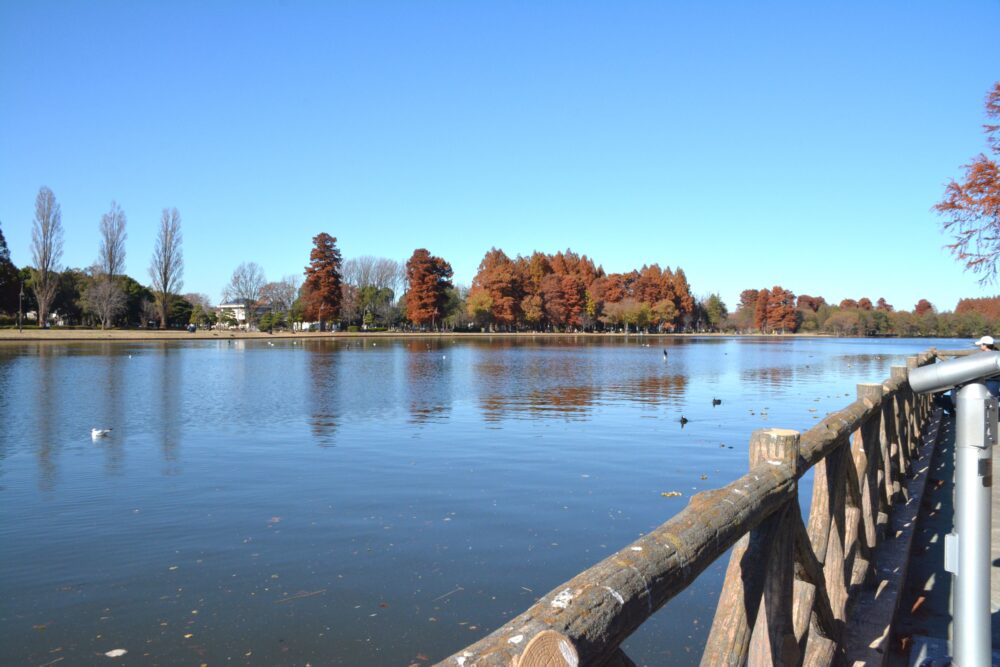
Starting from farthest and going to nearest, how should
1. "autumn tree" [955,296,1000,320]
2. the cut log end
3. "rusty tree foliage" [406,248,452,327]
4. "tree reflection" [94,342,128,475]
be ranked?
"autumn tree" [955,296,1000,320], "rusty tree foliage" [406,248,452,327], "tree reflection" [94,342,128,475], the cut log end

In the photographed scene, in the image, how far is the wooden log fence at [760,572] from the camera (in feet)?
5.01

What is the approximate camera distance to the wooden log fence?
1.53m

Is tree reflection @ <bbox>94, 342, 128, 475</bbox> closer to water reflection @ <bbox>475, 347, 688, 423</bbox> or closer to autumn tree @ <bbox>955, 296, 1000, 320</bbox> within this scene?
water reflection @ <bbox>475, 347, 688, 423</bbox>

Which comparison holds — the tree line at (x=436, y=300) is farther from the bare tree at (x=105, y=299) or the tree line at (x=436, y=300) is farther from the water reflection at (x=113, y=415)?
the water reflection at (x=113, y=415)

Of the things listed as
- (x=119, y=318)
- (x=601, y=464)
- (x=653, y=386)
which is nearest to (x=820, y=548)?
(x=601, y=464)

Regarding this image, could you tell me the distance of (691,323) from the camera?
165 m

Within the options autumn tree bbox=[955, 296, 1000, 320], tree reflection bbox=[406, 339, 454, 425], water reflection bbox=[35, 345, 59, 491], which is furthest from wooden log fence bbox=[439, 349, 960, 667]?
autumn tree bbox=[955, 296, 1000, 320]

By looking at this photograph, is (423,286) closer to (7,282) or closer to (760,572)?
(7,282)

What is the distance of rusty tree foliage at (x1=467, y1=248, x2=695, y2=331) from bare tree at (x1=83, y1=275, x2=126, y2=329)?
159ft

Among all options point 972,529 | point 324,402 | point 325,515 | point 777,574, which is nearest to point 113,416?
point 324,402

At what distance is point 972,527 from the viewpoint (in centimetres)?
248

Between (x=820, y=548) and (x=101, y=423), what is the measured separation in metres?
18.8

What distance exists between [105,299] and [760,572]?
291 feet

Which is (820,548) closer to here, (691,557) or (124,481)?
(691,557)
